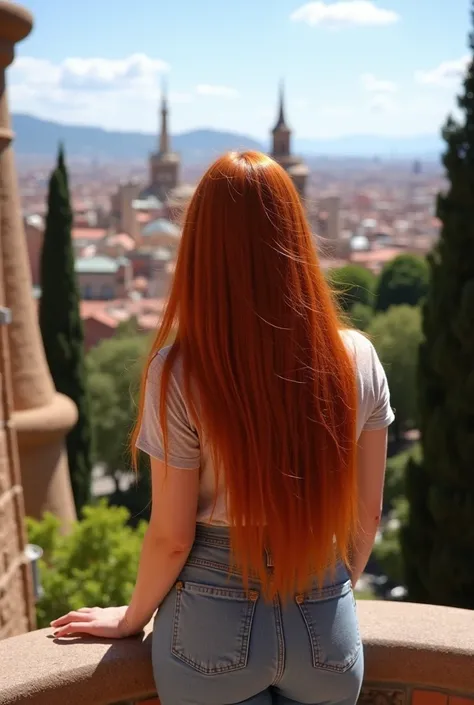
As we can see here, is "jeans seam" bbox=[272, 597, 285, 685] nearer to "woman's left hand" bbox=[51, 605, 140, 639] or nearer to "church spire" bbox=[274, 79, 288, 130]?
"woman's left hand" bbox=[51, 605, 140, 639]

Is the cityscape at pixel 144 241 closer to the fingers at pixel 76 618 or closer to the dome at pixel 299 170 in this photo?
the dome at pixel 299 170

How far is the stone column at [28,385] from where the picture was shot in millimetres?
7672

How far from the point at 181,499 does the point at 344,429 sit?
32cm

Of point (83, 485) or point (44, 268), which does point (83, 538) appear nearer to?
point (83, 485)

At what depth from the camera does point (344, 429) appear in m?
1.67

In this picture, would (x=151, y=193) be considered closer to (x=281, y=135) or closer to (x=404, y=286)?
(x=281, y=135)

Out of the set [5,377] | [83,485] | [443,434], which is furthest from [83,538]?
[83,485]

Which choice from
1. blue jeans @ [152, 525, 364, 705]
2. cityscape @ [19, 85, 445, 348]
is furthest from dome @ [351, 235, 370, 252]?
blue jeans @ [152, 525, 364, 705]

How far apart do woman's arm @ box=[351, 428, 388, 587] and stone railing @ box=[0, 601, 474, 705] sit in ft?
0.68

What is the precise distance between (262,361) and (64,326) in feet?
47.6

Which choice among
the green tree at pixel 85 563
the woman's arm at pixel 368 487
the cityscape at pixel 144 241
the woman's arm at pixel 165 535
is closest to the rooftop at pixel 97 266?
the cityscape at pixel 144 241

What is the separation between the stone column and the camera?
7672mm

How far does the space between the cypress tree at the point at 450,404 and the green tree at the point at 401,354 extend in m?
16.8

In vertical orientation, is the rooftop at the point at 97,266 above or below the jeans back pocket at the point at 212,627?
below
